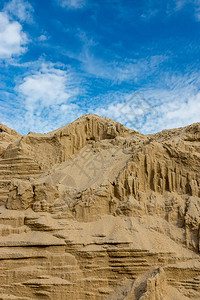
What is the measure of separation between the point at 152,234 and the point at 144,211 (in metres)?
1.32

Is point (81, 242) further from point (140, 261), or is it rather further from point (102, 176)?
point (102, 176)

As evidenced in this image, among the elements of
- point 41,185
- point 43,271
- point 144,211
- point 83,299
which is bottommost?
point 83,299

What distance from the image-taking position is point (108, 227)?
12359 millimetres

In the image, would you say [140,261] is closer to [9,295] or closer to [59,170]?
[9,295]

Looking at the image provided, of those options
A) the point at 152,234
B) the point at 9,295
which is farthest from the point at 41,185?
the point at 152,234

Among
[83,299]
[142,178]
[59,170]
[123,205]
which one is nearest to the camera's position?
[83,299]

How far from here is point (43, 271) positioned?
36.8 feet

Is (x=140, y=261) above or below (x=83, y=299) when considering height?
above

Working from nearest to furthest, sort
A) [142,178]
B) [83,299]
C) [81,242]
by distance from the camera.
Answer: [83,299] → [81,242] → [142,178]

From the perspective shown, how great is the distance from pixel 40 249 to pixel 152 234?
5558mm

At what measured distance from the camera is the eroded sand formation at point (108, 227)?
1083 cm

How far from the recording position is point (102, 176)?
47.8 ft

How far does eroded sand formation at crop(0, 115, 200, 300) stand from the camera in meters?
10.8

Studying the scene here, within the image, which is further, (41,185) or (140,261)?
(41,185)
